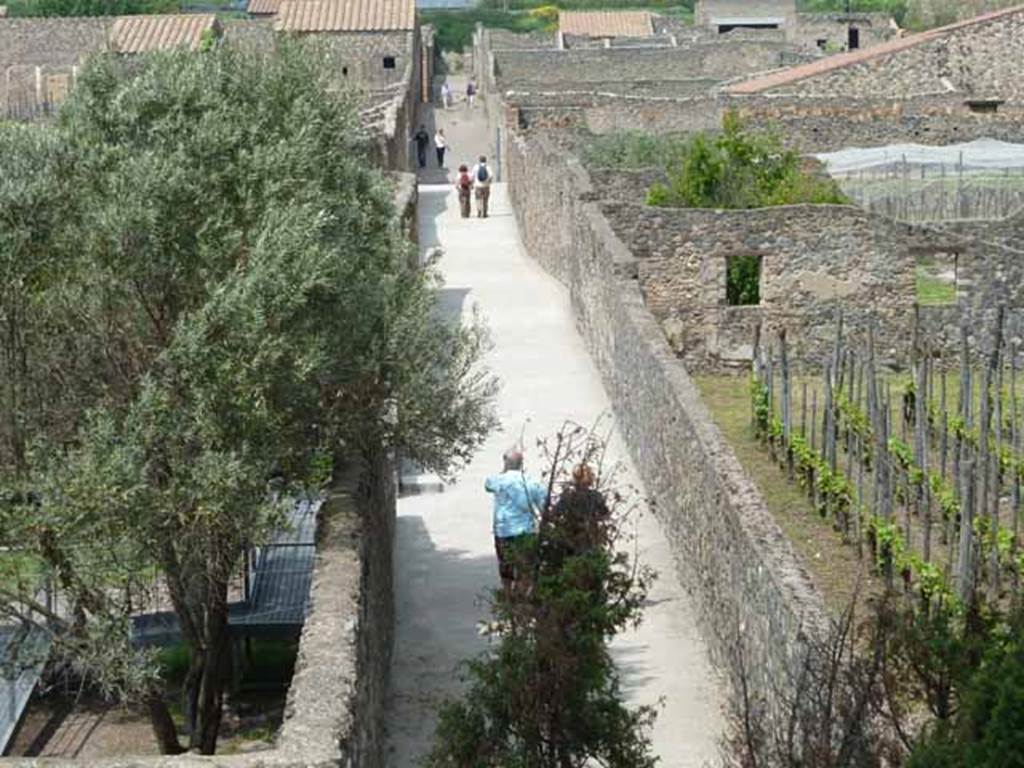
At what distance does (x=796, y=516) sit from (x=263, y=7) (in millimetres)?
50850

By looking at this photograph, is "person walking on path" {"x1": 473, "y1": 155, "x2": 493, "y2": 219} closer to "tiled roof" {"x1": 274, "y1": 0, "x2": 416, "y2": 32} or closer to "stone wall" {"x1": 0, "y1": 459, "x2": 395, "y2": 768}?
"tiled roof" {"x1": 274, "y1": 0, "x2": 416, "y2": 32}

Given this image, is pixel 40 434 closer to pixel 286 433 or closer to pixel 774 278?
pixel 286 433

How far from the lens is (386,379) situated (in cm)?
1351

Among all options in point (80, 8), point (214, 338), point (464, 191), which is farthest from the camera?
point (80, 8)

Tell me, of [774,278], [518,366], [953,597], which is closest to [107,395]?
[953,597]

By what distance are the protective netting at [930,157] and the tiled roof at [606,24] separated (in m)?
35.7

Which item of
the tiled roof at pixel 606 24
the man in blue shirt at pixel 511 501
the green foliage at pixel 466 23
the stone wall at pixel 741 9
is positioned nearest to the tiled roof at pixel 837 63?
the tiled roof at pixel 606 24

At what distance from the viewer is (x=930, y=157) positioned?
107 feet

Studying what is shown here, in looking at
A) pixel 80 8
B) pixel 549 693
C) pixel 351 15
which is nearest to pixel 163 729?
pixel 549 693

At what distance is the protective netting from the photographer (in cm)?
3183

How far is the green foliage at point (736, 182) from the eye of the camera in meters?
27.4

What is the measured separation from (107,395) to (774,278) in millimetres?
13828

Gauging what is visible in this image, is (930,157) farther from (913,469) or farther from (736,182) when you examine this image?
(913,469)

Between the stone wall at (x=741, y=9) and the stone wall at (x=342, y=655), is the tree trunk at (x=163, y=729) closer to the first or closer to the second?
the stone wall at (x=342, y=655)
